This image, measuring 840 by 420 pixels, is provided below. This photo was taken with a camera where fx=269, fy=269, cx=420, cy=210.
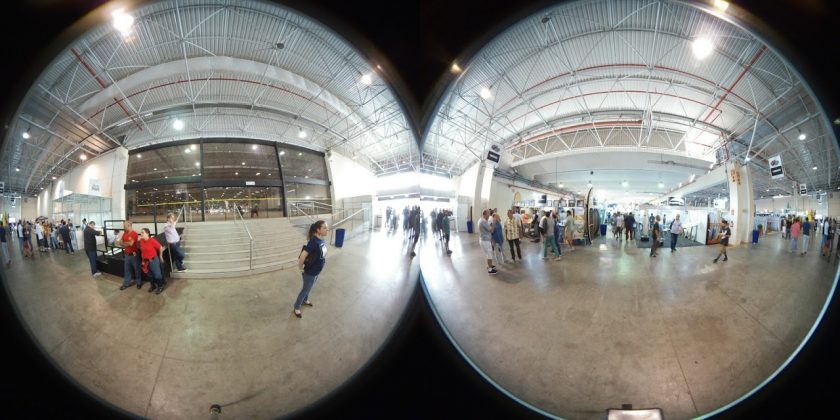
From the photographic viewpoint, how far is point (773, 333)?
836 mm

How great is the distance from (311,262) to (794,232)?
5.30 feet

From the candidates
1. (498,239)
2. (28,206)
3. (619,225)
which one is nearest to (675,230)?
(619,225)

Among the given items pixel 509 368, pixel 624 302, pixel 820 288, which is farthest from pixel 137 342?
pixel 820 288

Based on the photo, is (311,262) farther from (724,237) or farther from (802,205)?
(802,205)

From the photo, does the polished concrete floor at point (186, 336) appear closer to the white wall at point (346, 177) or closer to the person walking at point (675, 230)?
the white wall at point (346, 177)

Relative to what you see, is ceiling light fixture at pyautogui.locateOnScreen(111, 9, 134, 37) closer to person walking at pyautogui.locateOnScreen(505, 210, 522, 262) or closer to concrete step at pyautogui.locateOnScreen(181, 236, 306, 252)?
concrete step at pyautogui.locateOnScreen(181, 236, 306, 252)

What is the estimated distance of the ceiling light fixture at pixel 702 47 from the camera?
2.80 feet

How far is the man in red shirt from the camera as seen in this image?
2.46 feet

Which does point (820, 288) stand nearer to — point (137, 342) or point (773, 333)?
point (773, 333)

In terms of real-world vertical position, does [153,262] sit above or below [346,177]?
below

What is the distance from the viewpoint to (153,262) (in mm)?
780

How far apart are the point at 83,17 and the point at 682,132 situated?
6.40ft

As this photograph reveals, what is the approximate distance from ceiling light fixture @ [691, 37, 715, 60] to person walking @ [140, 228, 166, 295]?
5.76ft

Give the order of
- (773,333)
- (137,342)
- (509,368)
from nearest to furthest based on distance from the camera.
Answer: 1. (137,342)
2. (773,333)
3. (509,368)
